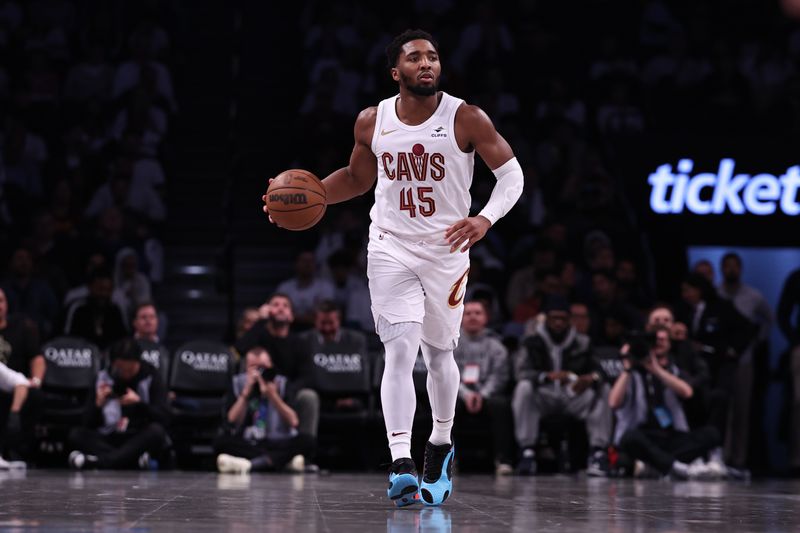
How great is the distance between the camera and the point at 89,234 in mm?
13188

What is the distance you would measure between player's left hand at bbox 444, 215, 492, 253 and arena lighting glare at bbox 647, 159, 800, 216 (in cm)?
676

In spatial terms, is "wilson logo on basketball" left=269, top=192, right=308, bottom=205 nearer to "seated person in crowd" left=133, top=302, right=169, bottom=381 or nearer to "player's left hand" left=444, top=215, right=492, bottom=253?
"player's left hand" left=444, top=215, right=492, bottom=253

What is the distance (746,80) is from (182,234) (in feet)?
22.3

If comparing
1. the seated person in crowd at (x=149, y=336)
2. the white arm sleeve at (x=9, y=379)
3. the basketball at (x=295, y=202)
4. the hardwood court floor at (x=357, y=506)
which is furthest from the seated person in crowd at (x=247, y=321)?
the basketball at (x=295, y=202)

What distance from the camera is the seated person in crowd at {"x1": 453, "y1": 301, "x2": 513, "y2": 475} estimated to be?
11398 mm

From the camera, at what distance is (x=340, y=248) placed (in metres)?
13.1

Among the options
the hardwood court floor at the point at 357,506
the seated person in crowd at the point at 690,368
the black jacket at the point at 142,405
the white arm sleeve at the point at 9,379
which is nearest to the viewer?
the hardwood court floor at the point at 357,506

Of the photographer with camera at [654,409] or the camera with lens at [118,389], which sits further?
the photographer with camera at [654,409]

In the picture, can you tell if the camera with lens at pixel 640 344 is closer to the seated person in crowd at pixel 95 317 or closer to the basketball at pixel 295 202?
the seated person in crowd at pixel 95 317

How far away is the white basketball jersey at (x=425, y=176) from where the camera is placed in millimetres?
6285

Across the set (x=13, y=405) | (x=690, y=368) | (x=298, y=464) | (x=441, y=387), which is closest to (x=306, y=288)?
(x=298, y=464)

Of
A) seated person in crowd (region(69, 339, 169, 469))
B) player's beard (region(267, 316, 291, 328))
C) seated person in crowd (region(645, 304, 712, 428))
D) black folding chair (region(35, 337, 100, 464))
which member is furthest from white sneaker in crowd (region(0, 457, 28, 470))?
seated person in crowd (region(645, 304, 712, 428))

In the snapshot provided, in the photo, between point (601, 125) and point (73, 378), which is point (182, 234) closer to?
point (73, 378)

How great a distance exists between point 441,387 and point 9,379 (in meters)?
5.16
